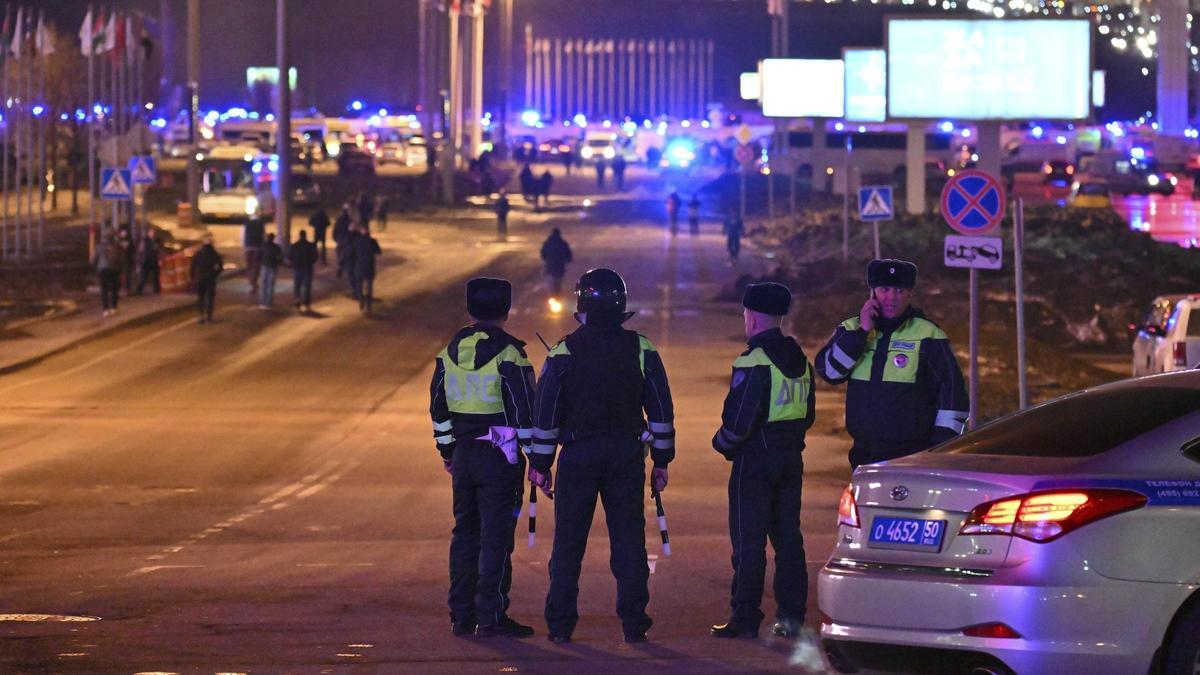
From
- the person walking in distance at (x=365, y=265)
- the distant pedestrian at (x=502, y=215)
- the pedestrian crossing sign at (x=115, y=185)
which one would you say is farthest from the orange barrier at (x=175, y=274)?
the distant pedestrian at (x=502, y=215)

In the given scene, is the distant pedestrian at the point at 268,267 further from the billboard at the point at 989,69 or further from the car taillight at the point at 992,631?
the car taillight at the point at 992,631

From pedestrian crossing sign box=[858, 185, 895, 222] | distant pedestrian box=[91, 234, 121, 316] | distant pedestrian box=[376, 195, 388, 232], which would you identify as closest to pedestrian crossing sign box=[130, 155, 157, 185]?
distant pedestrian box=[91, 234, 121, 316]

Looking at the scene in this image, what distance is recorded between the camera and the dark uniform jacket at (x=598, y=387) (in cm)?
828

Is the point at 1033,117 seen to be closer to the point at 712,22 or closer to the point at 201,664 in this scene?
the point at 201,664

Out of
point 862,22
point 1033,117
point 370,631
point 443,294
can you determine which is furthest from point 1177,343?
point 862,22

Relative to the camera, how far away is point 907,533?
22.2 feet

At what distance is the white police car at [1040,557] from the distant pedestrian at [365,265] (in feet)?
85.9

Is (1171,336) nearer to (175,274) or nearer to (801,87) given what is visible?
(175,274)

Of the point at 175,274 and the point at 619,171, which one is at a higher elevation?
the point at 619,171

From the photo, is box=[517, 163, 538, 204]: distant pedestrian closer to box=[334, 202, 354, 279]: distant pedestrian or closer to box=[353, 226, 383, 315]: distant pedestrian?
box=[334, 202, 354, 279]: distant pedestrian

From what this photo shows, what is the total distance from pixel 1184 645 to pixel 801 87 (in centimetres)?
5890

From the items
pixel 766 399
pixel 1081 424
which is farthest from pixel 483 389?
pixel 1081 424

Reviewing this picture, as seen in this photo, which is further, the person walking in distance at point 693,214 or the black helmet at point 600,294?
the person walking in distance at point 693,214

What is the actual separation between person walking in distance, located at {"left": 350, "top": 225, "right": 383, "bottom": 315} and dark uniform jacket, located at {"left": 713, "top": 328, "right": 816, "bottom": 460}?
80.1ft
